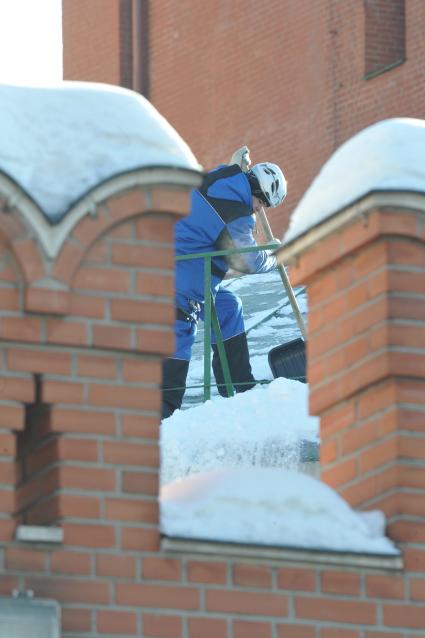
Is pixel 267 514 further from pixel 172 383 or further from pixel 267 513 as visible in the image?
pixel 172 383

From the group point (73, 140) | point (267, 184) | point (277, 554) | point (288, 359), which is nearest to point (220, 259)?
point (267, 184)

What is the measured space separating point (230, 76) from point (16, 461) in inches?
745

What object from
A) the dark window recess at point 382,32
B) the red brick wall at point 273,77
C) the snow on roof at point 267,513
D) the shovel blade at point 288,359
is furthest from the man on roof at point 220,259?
the dark window recess at point 382,32

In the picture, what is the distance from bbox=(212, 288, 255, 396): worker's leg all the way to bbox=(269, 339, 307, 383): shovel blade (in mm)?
303

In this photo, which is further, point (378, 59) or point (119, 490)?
point (378, 59)

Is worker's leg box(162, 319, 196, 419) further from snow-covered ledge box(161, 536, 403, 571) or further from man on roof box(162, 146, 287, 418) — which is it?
snow-covered ledge box(161, 536, 403, 571)

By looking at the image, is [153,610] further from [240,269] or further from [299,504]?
[240,269]

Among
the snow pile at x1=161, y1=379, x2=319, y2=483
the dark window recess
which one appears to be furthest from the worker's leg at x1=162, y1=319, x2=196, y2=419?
the dark window recess

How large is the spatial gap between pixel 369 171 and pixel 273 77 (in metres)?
17.7

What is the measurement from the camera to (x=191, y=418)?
13648 mm

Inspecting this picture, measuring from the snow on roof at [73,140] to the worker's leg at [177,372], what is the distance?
6.58 meters

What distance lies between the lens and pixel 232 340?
49.1ft

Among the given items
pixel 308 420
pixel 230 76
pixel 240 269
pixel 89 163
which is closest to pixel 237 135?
pixel 230 76

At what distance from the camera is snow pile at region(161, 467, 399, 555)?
7211 mm
